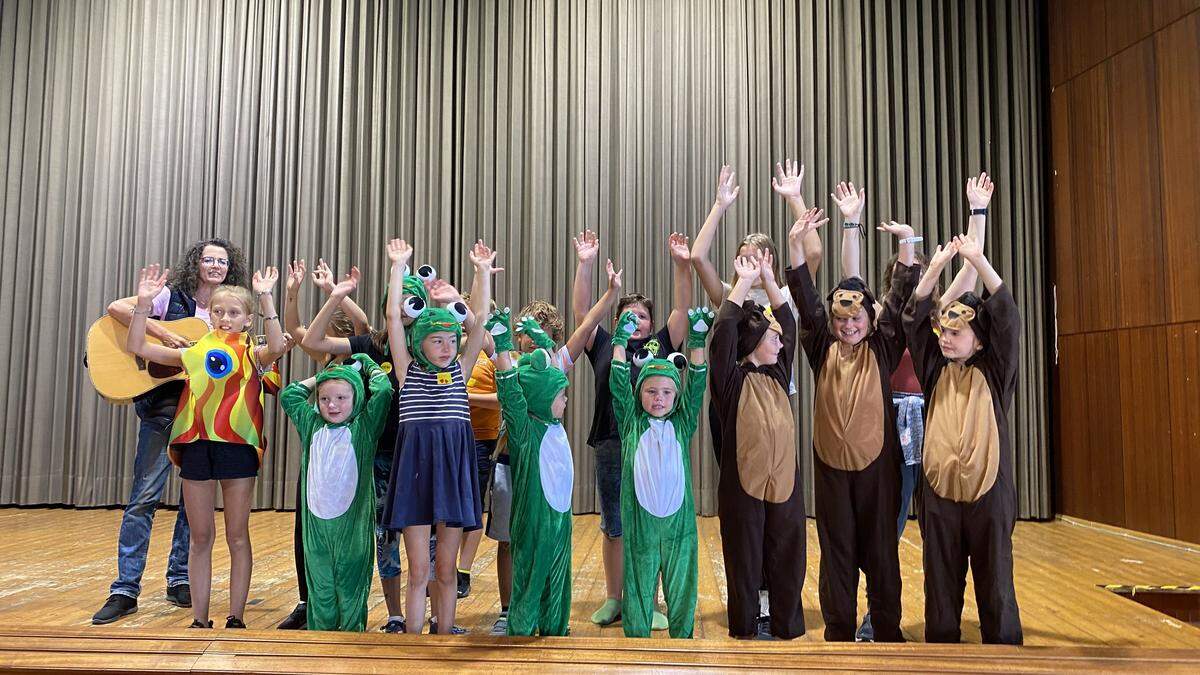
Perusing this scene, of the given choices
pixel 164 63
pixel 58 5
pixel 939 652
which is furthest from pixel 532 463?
pixel 58 5

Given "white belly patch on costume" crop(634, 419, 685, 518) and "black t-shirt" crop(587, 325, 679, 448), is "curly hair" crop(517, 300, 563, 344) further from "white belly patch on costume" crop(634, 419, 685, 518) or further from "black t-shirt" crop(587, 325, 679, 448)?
"white belly patch on costume" crop(634, 419, 685, 518)

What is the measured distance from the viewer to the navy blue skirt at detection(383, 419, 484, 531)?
8.50 feet

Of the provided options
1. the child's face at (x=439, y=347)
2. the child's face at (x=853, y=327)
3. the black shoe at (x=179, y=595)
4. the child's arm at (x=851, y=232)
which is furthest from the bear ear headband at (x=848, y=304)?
the black shoe at (x=179, y=595)

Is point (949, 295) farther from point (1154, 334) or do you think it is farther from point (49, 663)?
point (1154, 334)

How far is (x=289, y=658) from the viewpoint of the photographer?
240 centimetres

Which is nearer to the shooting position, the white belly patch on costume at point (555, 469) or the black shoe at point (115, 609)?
the white belly patch on costume at point (555, 469)

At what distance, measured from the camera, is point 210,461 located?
2834mm

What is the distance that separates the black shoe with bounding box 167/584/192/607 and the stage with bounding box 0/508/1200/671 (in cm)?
3

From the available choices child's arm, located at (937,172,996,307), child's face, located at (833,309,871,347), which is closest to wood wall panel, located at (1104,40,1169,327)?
child's arm, located at (937,172,996,307)

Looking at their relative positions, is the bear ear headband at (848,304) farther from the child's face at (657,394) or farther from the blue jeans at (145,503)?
the blue jeans at (145,503)

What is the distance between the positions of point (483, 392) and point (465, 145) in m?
3.89

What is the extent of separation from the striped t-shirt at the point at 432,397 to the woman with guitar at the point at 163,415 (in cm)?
111

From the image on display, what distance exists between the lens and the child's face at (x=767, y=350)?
2764 millimetres

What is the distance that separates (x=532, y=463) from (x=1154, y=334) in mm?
4688
